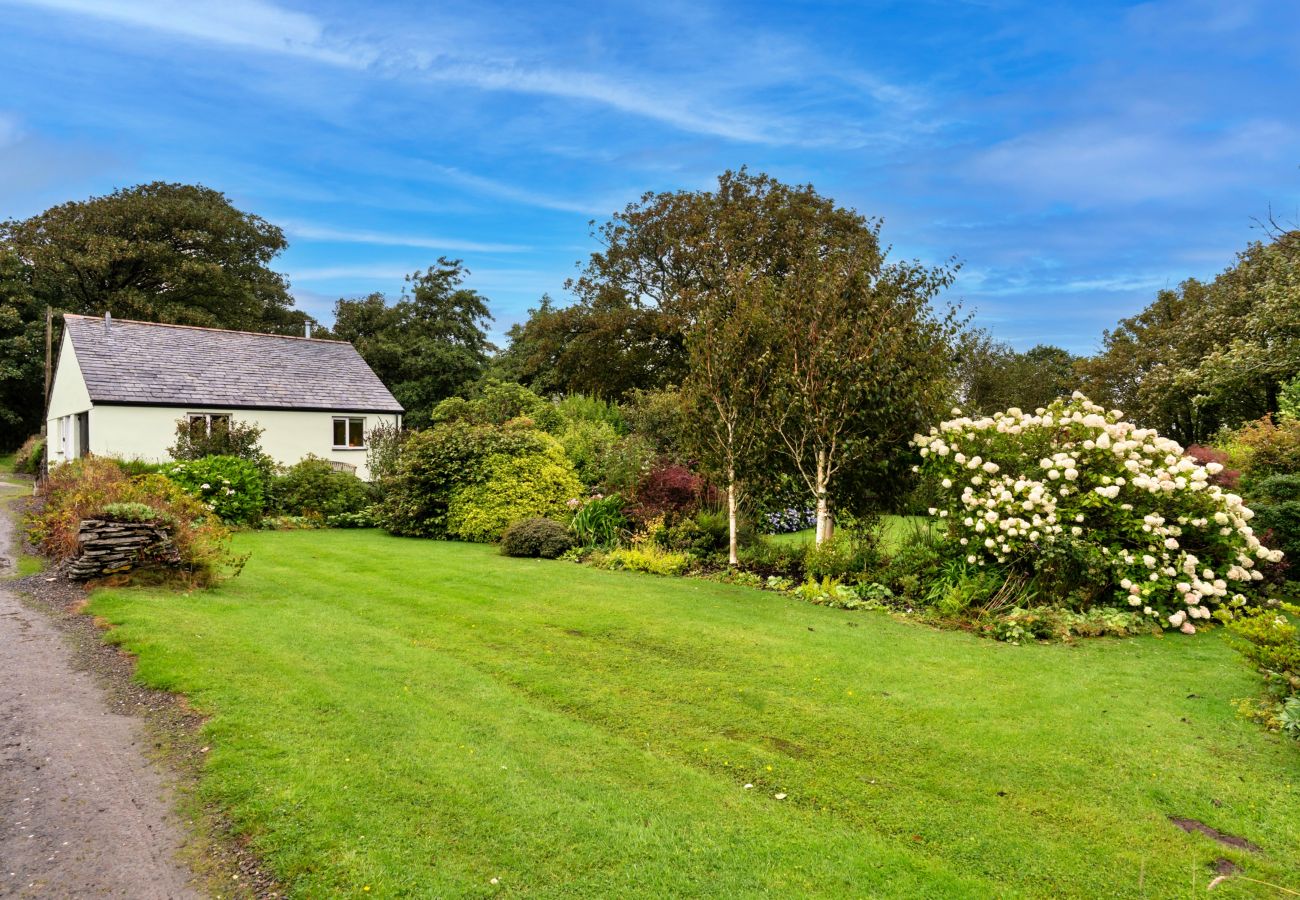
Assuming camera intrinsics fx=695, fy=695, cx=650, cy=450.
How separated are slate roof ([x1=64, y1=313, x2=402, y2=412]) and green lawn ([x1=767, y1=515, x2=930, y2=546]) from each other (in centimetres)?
1905

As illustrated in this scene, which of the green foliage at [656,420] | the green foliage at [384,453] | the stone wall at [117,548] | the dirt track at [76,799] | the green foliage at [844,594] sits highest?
the green foliage at [656,420]

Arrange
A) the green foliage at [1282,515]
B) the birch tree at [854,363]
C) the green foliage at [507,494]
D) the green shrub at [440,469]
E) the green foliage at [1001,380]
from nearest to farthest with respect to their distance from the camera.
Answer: the green foliage at [1282,515]
the birch tree at [854,363]
the green foliage at [507,494]
the green shrub at [440,469]
the green foliage at [1001,380]

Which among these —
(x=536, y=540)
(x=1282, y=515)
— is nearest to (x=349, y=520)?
(x=536, y=540)

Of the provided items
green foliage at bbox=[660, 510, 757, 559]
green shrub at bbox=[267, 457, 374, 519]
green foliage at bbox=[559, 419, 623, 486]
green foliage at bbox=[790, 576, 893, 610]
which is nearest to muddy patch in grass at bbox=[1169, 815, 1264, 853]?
green foliage at bbox=[790, 576, 893, 610]

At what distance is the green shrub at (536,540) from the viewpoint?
13.4 m

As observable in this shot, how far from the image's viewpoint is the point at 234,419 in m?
24.6

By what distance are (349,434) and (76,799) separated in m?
25.1

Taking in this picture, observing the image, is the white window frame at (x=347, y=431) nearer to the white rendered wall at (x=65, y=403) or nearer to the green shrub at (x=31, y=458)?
the white rendered wall at (x=65, y=403)

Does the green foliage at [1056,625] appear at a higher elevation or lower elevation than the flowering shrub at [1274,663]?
lower

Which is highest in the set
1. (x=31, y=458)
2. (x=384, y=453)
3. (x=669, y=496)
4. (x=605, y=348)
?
(x=605, y=348)

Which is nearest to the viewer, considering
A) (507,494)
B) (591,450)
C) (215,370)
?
(507,494)

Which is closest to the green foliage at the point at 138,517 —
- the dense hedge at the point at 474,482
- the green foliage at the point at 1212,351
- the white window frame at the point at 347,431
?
the dense hedge at the point at 474,482

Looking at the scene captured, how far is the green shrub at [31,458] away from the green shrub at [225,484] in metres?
18.7

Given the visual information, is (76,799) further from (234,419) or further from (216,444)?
(234,419)
